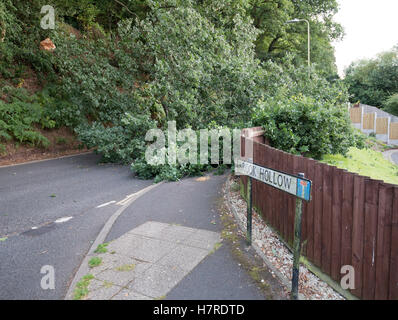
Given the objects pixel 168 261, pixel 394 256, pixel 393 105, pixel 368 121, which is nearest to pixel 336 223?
pixel 394 256

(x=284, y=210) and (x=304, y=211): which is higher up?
(x=304, y=211)

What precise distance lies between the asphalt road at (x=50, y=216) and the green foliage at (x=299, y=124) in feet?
13.8

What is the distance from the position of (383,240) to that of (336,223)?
0.66m

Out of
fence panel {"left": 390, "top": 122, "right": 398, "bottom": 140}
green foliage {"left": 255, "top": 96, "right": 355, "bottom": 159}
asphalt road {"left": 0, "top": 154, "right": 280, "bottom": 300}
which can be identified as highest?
green foliage {"left": 255, "top": 96, "right": 355, "bottom": 159}

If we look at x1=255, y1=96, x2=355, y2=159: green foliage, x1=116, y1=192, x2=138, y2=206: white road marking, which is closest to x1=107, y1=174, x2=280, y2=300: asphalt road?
x1=116, y1=192, x2=138, y2=206: white road marking

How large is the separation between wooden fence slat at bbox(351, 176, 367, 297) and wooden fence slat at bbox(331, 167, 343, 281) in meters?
0.22

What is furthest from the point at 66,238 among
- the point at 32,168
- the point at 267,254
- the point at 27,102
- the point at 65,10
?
the point at 65,10

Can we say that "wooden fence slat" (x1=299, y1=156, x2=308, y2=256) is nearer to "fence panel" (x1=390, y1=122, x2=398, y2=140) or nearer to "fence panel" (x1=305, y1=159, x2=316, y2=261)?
"fence panel" (x1=305, y1=159, x2=316, y2=261)

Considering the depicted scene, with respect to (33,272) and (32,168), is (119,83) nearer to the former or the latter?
(32,168)

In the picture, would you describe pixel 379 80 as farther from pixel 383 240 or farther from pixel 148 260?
pixel 148 260

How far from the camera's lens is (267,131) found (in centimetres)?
877

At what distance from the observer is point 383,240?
9.88ft

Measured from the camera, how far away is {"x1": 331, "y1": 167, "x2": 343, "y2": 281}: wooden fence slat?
3.58 meters

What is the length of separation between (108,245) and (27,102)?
13.2 metres
